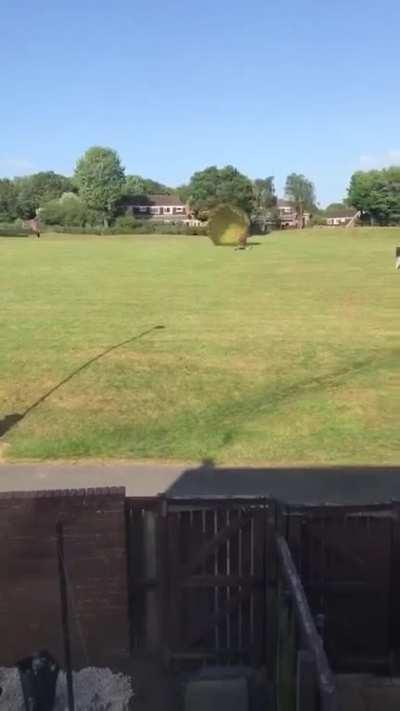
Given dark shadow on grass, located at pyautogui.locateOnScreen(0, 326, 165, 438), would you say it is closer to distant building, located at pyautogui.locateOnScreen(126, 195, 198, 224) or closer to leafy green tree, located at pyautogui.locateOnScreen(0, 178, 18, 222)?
leafy green tree, located at pyautogui.locateOnScreen(0, 178, 18, 222)

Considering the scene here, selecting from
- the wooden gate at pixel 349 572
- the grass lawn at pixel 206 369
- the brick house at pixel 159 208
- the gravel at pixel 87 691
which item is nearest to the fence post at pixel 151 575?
the gravel at pixel 87 691

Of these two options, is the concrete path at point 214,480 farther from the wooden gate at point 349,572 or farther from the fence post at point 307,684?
the fence post at point 307,684

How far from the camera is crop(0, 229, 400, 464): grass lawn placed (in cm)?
1198

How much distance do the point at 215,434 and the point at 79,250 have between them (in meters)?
53.2

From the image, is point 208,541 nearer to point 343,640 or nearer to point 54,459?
point 343,640

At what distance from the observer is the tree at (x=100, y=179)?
130250 millimetres

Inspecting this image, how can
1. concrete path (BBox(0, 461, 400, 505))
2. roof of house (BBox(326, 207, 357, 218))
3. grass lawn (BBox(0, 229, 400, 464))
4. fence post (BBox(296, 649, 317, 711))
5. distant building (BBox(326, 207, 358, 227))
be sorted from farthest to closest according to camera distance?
roof of house (BBox(326, 207, 357, 218))
distant building (BBox(326, 207, 358, 227))
grass lawn (BBox(0, 229, 400, 464))
concrete path (BBox(0, 461, 400, 505))
fence post (BBox(296, 649, 317, 711))

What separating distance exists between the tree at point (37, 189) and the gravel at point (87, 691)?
123632 mm

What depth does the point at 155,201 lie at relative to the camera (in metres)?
158

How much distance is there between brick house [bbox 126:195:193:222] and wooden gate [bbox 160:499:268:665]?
453 feet

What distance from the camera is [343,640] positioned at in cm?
690

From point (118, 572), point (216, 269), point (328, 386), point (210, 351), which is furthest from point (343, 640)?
point (216, 269)

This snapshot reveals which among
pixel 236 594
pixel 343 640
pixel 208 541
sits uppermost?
pixel 208 541

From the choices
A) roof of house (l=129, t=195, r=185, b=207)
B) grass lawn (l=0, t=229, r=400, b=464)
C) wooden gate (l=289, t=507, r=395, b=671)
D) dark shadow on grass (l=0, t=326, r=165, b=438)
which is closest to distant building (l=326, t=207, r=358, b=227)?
roof of house (l=129, t=195, r=185, b=207)
